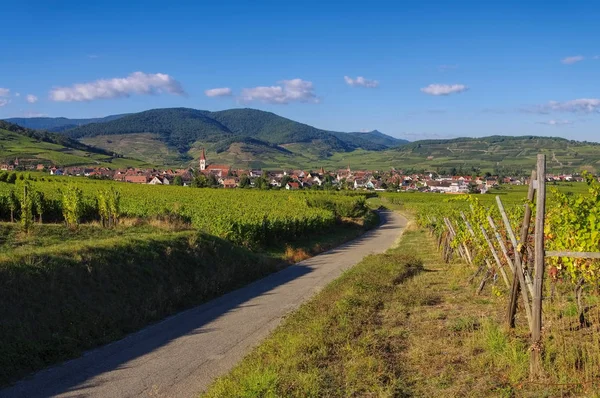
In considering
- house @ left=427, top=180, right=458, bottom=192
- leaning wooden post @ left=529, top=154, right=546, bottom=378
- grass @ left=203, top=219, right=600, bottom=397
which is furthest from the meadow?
house @ left=427, top=180, right=458, bottom=192

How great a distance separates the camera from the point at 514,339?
347 inches

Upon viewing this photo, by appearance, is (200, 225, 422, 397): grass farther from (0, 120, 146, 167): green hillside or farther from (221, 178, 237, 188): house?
(0, 120, 146, 167): green hillside

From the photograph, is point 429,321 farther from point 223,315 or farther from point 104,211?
point 104,211

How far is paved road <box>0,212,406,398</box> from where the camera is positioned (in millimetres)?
8648

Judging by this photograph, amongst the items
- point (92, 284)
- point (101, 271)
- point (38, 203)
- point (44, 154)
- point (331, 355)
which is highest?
point (44, 154)

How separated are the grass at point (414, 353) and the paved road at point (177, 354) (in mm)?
916

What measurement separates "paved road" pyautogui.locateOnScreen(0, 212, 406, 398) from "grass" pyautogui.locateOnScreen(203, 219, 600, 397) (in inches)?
36.1

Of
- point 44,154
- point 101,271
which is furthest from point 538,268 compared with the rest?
point 44,154

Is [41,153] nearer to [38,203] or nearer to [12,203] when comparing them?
[38,203]

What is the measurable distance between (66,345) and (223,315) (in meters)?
4.67

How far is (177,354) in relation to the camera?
10570mm

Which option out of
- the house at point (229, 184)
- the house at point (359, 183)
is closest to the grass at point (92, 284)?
Result: the house at point (229, 184)

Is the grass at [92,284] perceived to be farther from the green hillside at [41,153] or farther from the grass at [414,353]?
the green hillside at [41,153]

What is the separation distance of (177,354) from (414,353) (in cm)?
487
